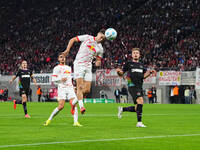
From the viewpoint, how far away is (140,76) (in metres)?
12.9

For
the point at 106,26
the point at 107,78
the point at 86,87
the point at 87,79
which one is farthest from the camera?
the point at 106,26

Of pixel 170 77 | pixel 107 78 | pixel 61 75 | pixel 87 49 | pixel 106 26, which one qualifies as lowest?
pixel 61 75

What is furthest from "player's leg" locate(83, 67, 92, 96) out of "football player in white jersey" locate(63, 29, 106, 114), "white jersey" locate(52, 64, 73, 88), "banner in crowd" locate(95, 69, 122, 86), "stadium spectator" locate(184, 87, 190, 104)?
"banner in crowd" locate(95, 69, 122, 86)

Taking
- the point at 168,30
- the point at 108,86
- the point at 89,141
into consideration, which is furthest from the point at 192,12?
the point at 89,141

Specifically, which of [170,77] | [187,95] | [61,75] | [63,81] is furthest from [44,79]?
[63,81]

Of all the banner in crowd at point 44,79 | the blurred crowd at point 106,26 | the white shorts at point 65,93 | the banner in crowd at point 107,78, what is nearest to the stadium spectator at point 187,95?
the blurred crowd at point 106,26

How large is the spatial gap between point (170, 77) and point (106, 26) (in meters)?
16.2

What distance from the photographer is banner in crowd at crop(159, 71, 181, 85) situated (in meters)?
43.6

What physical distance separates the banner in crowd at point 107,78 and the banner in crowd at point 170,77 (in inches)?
220

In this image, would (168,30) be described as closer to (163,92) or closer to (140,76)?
(163,92)

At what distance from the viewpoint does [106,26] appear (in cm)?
5759

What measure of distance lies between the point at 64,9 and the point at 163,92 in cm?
2638

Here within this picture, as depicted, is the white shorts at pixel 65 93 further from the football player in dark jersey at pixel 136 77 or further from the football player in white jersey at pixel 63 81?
the football player in dark jersey at pixel 136 77

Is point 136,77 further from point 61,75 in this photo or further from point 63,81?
point 61,75
